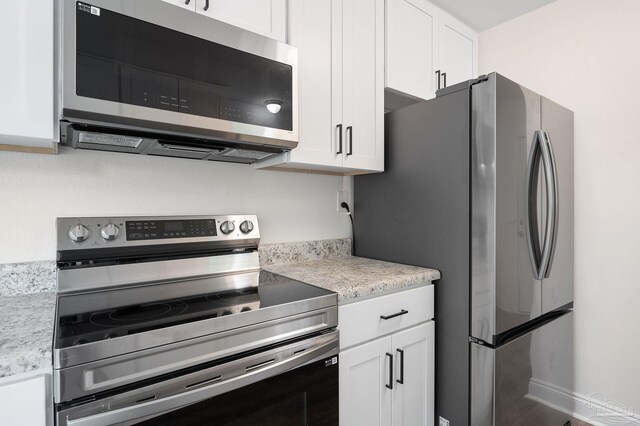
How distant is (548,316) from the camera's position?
5.83ft

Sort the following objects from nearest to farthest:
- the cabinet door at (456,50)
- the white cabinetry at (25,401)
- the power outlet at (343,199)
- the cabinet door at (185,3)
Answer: the white cabinetry at (25,401), the cabinet door at (185,3), the power outlet at (343,199), the cabinet door at (456,50)

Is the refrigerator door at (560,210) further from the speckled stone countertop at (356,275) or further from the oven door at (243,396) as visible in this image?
the oven door at (243,396)

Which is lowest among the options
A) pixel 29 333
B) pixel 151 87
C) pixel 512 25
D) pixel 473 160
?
pixel 29 333

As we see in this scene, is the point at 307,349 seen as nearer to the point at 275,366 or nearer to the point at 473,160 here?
the point at 275,366

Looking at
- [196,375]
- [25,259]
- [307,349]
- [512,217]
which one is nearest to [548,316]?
[512,217]

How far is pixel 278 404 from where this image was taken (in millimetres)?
1054

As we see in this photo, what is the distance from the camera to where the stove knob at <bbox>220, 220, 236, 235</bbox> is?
5.08 feet

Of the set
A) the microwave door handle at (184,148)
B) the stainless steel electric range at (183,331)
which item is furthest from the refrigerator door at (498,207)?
the microwave door handle at (184,148)

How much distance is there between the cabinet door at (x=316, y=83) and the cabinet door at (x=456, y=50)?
2.97 feet

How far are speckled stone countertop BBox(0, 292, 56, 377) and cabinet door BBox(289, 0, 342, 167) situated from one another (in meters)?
1.00

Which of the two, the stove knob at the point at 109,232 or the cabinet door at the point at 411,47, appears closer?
the stove knob at the point at 109,232

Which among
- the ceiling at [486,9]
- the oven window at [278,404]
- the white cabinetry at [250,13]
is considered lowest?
the oven window at [278,404]

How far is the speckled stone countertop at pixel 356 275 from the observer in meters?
1.33

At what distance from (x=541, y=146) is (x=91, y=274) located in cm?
198
